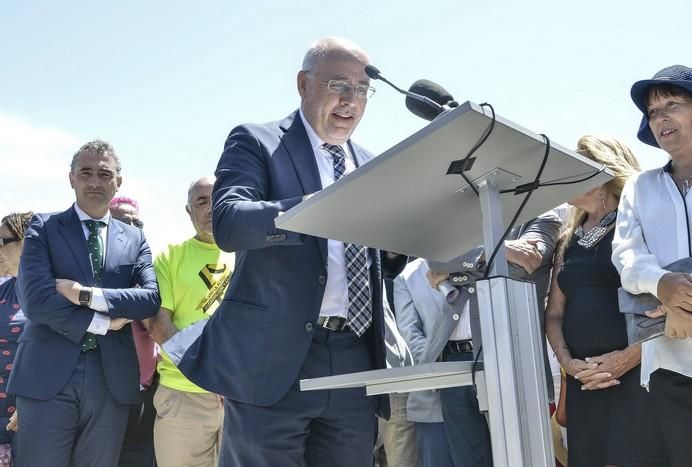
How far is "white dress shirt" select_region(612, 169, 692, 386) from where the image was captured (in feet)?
10.4

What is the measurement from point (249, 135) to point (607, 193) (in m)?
2.18

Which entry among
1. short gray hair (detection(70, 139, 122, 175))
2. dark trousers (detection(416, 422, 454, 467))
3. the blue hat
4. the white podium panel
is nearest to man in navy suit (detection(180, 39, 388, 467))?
the white podium panel

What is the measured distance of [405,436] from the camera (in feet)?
17.9

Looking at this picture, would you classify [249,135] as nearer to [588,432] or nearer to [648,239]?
[648,239]

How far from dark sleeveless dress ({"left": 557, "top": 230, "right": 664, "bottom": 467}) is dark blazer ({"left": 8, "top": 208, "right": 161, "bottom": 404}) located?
2.44 metres

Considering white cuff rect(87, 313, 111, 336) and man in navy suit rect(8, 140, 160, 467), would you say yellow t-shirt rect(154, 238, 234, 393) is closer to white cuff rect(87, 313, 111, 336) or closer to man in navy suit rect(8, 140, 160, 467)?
man in navy suit rect(8, 140, 160, 467)

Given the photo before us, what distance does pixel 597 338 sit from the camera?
3.81m

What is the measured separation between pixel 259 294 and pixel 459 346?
6.97 ft

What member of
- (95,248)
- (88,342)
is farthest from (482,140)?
(95,248)

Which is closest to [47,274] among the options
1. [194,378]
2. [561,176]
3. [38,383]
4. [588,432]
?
[38,383]

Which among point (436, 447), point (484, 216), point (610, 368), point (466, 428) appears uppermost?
point (484, 216)

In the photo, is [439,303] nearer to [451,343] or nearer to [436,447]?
[451,343]

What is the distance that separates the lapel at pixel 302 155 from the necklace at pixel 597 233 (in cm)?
177

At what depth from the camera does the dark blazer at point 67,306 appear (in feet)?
14.4
